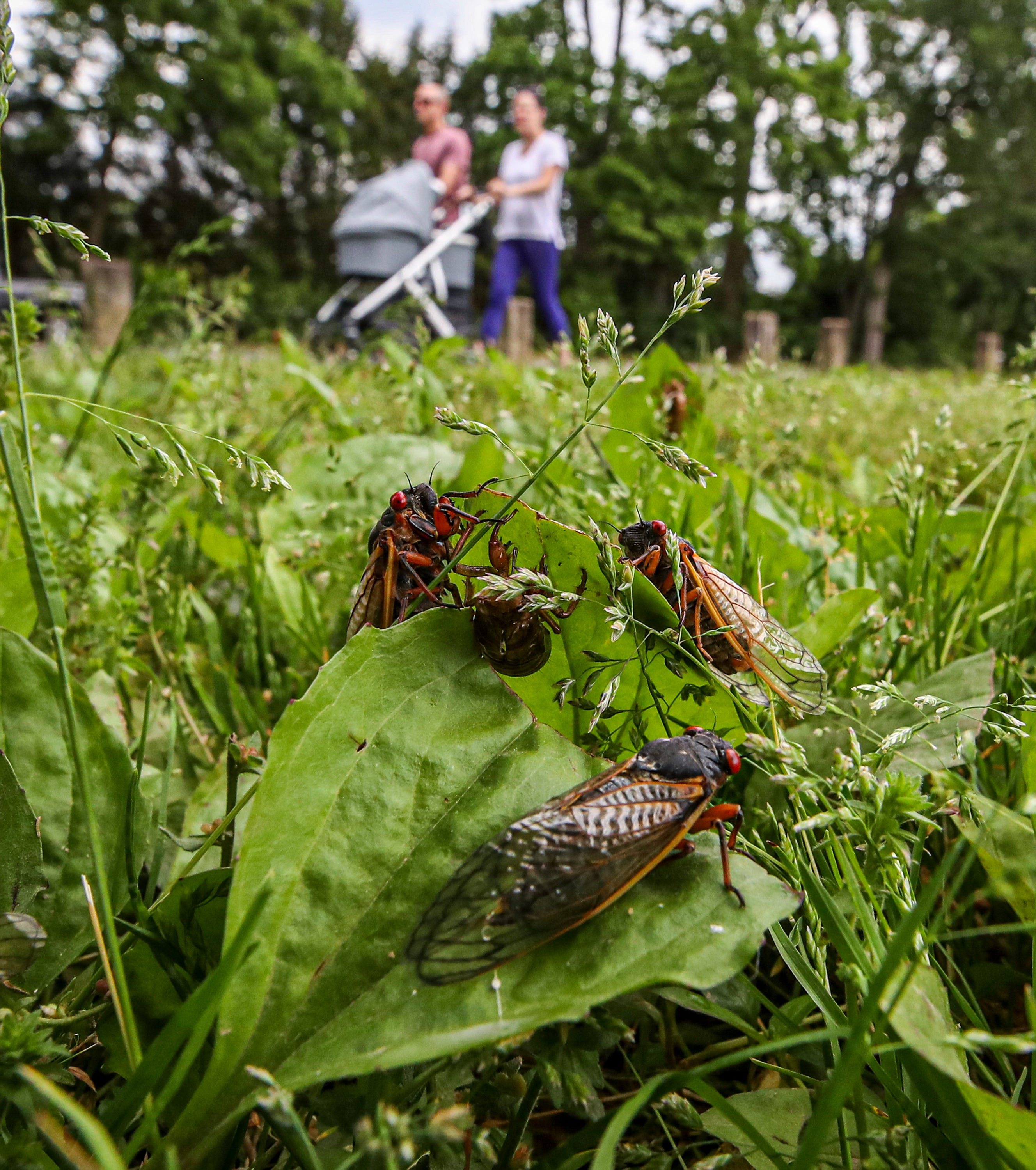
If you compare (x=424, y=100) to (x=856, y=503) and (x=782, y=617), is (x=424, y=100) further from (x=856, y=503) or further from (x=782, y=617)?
(x=782, y=617)

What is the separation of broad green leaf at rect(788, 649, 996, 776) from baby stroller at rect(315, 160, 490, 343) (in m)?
12.2

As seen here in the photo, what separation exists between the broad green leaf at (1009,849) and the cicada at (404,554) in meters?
0.74

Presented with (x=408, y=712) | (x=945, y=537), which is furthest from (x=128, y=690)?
(x=945, y=537)

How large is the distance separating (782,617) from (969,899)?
762mm

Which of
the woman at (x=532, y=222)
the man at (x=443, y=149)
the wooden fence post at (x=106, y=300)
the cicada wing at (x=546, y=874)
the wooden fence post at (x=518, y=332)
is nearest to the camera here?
the cicada wing at (x=546, y=874)

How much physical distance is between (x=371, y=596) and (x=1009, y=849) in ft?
2.93

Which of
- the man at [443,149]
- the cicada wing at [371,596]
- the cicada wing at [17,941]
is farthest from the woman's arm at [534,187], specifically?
the cicada wing at [17,941]

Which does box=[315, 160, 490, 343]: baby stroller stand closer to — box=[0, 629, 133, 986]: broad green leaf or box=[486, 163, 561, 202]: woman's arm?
box=[486, 163, 561, 202]: woman's arm

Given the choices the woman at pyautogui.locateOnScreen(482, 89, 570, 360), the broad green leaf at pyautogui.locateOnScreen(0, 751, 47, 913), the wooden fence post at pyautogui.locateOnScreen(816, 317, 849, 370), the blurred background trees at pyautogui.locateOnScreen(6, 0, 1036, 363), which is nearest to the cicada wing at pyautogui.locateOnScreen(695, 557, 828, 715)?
the broad green leaf at pyautogui.locateOnScreen(0, 751, 47, 913)

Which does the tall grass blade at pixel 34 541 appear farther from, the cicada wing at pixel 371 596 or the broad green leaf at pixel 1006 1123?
the broad green leaf at pixel 1006 1123

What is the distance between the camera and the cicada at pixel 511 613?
3.37ft

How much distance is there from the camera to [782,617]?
181 cm

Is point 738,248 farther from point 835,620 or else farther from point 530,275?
point 835,620

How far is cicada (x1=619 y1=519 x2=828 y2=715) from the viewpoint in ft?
4.21
